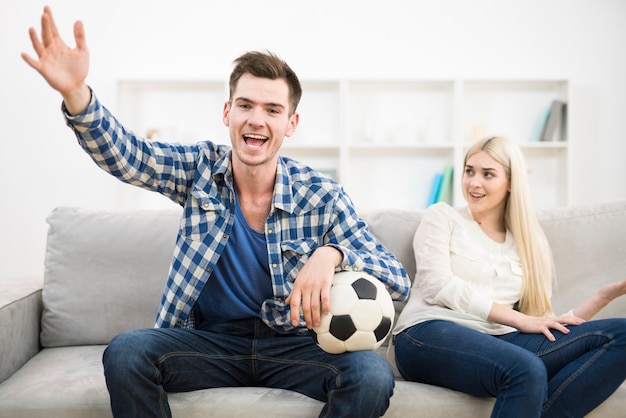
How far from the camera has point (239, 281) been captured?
1765 mm

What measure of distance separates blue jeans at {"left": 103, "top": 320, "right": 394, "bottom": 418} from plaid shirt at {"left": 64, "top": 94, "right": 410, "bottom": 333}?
3.3 inches

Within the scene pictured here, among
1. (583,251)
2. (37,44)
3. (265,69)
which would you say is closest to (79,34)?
(37,44)

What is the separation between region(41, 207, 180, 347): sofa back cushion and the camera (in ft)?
6.92

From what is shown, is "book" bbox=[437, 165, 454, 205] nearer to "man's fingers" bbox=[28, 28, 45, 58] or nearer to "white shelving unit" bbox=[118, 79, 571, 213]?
"white shelving unit" bbox=[118, 79, 571, 213]

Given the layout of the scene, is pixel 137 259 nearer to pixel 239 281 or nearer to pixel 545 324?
pixel 239 281

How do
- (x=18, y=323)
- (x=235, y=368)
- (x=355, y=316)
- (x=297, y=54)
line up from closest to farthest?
(x=355, y=316) → (x=235, y=368) → (x=18, y=323) → (x=297, y=54)

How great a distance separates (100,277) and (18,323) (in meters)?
0.30

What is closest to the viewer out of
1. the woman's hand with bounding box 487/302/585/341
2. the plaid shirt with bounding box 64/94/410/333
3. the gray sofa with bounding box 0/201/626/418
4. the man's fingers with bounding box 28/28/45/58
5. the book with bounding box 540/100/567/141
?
the man's fingers with bounding box 28/28/45/58

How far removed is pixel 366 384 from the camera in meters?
1.48

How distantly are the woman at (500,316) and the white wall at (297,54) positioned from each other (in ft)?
8.19

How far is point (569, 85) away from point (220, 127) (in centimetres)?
238

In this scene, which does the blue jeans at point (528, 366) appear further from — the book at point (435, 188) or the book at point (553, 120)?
the book at point (553, 120)

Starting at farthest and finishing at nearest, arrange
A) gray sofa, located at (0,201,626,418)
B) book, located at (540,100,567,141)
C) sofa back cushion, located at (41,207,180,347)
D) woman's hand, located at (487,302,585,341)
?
book, located at (540,100,567,141)
sofa back cushion, located at (41,207,180,347)
gray sofa, located at (0,201,626,418)
woman's hand, located at (487,302,585,341)

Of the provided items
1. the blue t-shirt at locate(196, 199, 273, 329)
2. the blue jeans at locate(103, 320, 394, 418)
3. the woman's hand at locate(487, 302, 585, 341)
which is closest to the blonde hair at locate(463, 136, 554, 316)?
the woman's hand at locate(487, 302, 585, 341)
